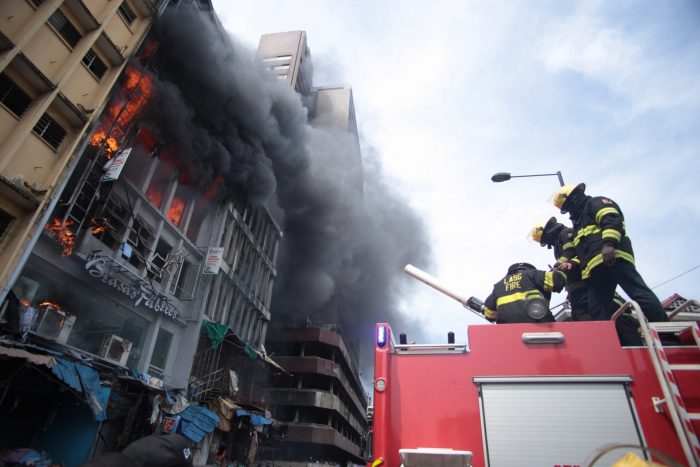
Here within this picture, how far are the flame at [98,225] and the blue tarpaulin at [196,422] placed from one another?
272 inches

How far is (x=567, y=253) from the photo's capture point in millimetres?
4734

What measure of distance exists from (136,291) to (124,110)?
6917mm

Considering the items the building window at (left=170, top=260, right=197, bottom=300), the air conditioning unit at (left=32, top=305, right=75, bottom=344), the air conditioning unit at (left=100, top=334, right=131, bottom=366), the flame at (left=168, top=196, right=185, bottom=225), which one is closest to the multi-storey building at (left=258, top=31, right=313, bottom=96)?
the flame at (left=168, top=196, right=185, bottom=225)

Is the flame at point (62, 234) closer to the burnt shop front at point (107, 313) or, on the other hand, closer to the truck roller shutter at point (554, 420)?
the burnt shop front at point (107, 313)

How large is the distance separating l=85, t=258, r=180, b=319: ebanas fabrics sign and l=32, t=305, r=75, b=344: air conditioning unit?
4.93 feet

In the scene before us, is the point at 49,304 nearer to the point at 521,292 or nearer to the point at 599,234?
the point at 521,292

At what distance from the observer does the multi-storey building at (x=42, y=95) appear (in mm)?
9711

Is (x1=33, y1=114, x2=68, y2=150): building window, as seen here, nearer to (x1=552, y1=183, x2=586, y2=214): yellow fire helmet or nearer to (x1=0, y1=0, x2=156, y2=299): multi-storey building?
(x1=0, y1=0, x2=156, y2=299): multi-storey building

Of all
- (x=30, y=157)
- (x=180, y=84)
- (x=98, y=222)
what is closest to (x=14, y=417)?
(x=98, y=222)

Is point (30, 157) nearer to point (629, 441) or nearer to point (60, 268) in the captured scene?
point (60, 268)

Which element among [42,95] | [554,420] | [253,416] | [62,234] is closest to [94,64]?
[42,95]

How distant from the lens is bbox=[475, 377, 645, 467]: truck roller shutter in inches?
105

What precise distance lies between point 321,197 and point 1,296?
25.0 m

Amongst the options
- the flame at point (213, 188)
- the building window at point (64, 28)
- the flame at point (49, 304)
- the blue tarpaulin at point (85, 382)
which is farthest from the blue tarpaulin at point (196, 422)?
the building window at point (64, 28)
